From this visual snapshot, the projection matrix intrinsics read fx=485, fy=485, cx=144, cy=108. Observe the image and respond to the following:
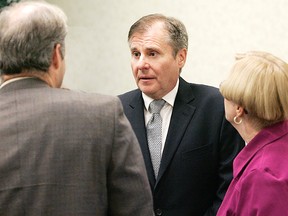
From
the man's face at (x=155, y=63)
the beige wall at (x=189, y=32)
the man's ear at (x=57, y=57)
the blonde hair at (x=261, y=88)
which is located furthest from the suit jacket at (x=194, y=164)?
the beige wall at (x=189, y=32)

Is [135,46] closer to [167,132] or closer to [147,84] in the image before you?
[147,84]

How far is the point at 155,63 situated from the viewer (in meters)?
2.07

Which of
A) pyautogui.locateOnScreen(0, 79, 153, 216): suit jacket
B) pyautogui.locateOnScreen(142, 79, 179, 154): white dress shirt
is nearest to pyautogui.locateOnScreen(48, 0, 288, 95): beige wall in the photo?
pyautogui.locateOnScreen(142, 79, 179, 154): white dress shirt

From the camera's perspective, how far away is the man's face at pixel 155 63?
6.75 feet

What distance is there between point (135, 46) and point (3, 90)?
2.90ft

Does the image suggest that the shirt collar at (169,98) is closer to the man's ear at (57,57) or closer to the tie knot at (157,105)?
the tie knot at (157,105)

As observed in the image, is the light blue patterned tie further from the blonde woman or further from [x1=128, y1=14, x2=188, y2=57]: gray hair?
the blonde woman

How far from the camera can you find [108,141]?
1.32 meters

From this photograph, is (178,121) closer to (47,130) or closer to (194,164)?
(194,164)

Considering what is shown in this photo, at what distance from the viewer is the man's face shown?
2059 mm

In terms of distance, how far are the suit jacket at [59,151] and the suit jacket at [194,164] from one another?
66 cm

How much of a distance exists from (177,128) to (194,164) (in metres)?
0.17

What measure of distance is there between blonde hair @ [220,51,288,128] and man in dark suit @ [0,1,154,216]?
44 centimetres

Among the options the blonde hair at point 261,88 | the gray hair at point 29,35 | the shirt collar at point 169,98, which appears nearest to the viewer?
the gray hair at point 29,35
